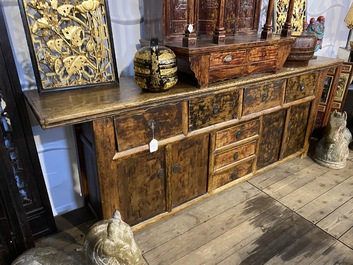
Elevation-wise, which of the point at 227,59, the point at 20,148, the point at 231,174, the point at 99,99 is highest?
the point at 227,59

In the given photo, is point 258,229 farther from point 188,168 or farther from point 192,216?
point 188,168

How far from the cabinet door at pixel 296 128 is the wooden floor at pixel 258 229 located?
0.31 m

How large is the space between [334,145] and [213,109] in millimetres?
1343

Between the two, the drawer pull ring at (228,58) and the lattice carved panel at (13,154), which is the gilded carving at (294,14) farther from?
the lattice carved panel at (13,154)

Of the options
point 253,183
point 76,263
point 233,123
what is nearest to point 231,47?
point 233,123

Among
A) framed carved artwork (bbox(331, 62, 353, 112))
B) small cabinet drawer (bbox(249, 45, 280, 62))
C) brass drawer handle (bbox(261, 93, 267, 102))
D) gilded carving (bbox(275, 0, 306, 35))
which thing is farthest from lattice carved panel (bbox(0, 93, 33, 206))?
framed carved artwork (bbox(331, 62, 353, 112))

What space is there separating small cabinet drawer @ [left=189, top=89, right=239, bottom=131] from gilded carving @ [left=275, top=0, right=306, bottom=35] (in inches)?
41.7

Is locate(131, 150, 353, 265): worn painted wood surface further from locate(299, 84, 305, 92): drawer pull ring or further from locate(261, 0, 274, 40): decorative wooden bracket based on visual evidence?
locate(261, 0, 274, 40): decorative wooden bracket

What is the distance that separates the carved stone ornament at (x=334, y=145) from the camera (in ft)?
7.53

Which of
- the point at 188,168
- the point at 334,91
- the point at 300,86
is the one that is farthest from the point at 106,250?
the point at 334,91

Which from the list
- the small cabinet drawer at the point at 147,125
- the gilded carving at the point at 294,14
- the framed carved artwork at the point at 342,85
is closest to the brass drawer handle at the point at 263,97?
the small cabinet drawer at the point at 147,125

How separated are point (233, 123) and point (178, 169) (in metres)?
0.47

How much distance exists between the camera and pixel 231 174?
2023mm

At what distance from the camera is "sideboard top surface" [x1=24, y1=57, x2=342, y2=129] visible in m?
1.17
